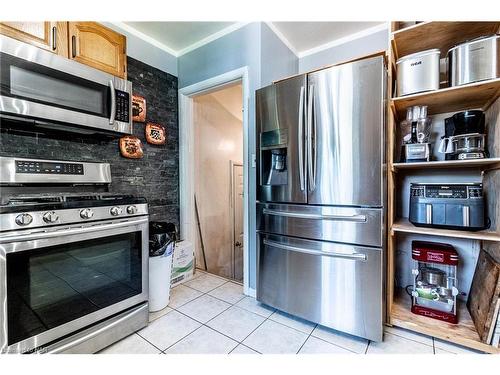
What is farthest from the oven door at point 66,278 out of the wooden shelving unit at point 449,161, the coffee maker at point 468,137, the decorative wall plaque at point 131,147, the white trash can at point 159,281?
the coffee maker at point 468,137

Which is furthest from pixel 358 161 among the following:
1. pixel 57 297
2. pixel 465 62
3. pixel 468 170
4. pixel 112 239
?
pixel 57 297

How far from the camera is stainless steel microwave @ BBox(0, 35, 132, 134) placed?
48.9 inches

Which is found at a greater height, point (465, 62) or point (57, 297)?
point (465, 62)

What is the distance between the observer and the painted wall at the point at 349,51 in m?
2.15

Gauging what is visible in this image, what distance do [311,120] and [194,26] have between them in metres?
1.56

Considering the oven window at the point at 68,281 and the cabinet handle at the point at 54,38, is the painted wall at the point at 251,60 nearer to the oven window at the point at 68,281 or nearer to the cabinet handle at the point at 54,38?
the oven window at the point at 68,281

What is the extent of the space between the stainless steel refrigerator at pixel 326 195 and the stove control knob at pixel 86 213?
113 centimetres

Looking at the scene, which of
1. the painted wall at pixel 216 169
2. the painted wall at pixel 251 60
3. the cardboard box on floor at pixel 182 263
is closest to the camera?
the painted wall at pixel 251 60

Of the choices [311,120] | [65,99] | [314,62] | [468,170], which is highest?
[314,62]

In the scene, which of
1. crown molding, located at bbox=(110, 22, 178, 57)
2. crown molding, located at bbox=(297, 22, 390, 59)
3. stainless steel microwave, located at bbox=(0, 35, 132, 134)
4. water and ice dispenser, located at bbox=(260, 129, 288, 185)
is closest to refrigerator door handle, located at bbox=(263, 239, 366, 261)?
water and ice dispenser, located at bbox=(260, 129, 288, 185)

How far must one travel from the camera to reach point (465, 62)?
1.33m
